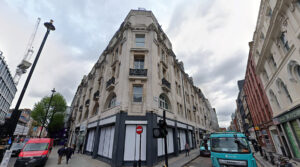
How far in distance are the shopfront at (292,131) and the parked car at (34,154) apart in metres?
21.1

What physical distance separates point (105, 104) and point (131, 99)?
4904 mm

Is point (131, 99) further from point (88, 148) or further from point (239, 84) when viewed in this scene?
point (239, 84)

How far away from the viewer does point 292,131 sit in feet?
36.3

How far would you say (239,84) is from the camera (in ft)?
190

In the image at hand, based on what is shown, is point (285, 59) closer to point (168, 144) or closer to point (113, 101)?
point (168, 144)

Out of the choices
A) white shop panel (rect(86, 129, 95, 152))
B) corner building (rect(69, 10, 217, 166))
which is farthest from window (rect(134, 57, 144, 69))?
white shop panel (rect(86, 129, 95, 152))

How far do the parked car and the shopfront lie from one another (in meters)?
21.1

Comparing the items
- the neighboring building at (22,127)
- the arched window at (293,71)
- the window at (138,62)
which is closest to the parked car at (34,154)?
the window at (138,62)

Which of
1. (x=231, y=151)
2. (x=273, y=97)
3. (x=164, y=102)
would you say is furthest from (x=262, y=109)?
(x=231, y=151)

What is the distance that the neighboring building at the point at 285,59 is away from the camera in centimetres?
878

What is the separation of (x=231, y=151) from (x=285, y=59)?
31.5 feet

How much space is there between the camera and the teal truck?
6418 mm

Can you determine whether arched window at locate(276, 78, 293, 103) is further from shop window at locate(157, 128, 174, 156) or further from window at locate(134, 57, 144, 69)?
window at locate(134, 57, 144, 69)

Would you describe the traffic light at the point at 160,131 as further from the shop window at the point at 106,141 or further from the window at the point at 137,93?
the shop window at the point at 106,141
